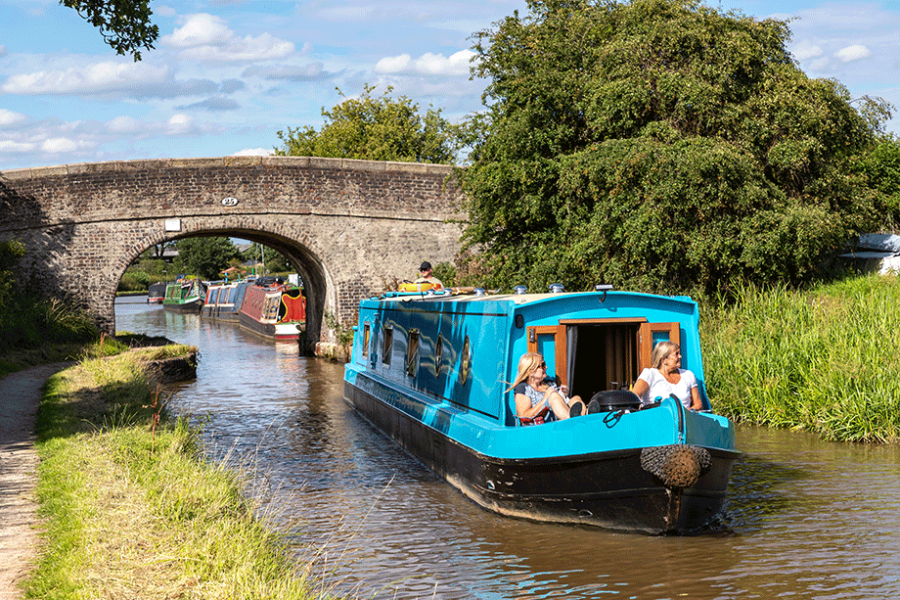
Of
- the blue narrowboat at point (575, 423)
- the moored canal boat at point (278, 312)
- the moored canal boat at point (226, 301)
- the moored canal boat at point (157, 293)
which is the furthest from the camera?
the moored canal boat at point (157, 293)

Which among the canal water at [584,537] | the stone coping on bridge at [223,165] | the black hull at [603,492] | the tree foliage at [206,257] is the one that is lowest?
the canal water at [584,537]

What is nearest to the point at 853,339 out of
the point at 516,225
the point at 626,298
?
the point at 626,298

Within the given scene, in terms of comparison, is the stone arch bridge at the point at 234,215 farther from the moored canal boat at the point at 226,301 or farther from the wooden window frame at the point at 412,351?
the moored canal boat at the point at 226,301

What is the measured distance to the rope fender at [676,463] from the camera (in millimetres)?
5695

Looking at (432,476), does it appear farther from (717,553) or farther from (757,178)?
(757,178)

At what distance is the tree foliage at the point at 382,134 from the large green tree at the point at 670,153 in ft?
61.7

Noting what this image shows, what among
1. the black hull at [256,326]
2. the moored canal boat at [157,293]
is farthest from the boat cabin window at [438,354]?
the moored canal boat at [157,293]

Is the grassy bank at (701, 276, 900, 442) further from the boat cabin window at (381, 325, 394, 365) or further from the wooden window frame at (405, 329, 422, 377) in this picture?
the boat cabin window at (381, 325, 394, 365)

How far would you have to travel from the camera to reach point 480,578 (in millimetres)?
5512

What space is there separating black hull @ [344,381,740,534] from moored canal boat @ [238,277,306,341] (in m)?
18.5

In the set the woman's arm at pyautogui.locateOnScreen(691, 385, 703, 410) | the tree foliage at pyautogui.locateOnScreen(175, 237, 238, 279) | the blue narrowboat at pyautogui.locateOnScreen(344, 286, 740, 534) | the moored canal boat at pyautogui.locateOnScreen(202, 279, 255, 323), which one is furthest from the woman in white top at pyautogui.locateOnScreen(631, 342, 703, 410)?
the tree foliage at pyautogui.locateOnScreen(175, 237, 238, 279)

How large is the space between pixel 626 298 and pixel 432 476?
2675mm

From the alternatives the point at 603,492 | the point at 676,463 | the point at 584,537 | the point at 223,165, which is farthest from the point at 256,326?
the point at 676,463

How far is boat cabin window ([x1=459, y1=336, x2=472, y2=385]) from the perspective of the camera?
777 centimetres
